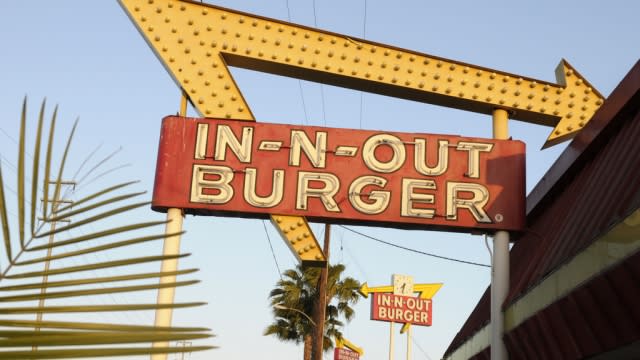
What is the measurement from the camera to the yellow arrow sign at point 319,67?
10.5m

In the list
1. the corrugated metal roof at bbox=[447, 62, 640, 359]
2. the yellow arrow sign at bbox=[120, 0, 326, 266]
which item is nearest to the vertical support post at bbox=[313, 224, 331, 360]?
the yellow arrow sign at bbox=[120, 0, 326, 266]

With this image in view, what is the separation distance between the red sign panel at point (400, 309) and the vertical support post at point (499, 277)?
1196 inches

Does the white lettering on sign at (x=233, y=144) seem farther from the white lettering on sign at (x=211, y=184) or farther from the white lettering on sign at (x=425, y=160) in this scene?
the white lettering on sign at (x=425, y=160)

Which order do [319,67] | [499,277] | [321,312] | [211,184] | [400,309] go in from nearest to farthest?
[499,277] → [211,184] → [319,67] → [321,312] → [400,309]

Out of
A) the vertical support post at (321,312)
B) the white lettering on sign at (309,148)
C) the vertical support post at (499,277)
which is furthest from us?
the vertical support post at (321,312)

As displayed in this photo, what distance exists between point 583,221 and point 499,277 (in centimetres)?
301

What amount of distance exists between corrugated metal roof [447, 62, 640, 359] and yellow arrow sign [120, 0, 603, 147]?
1102 mm

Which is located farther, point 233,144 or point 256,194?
→ point 233,144

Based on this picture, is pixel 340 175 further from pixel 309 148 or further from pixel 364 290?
pixel 364 290

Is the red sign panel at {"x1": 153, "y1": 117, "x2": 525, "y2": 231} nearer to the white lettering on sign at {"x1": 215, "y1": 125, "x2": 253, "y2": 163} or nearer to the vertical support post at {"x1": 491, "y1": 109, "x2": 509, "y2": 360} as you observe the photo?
the white lettering on sign at {"x1": 215, "y1": 125, "x2": 253, "y2": 163}

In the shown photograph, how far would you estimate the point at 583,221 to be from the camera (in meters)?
6.93

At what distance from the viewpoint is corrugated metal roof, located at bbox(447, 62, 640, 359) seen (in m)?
5.57

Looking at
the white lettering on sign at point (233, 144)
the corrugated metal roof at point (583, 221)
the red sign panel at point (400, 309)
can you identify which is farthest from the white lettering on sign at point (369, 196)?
the red sign panel at point (400, 309)

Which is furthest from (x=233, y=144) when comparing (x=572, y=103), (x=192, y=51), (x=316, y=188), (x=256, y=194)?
(x=572, y=103)
